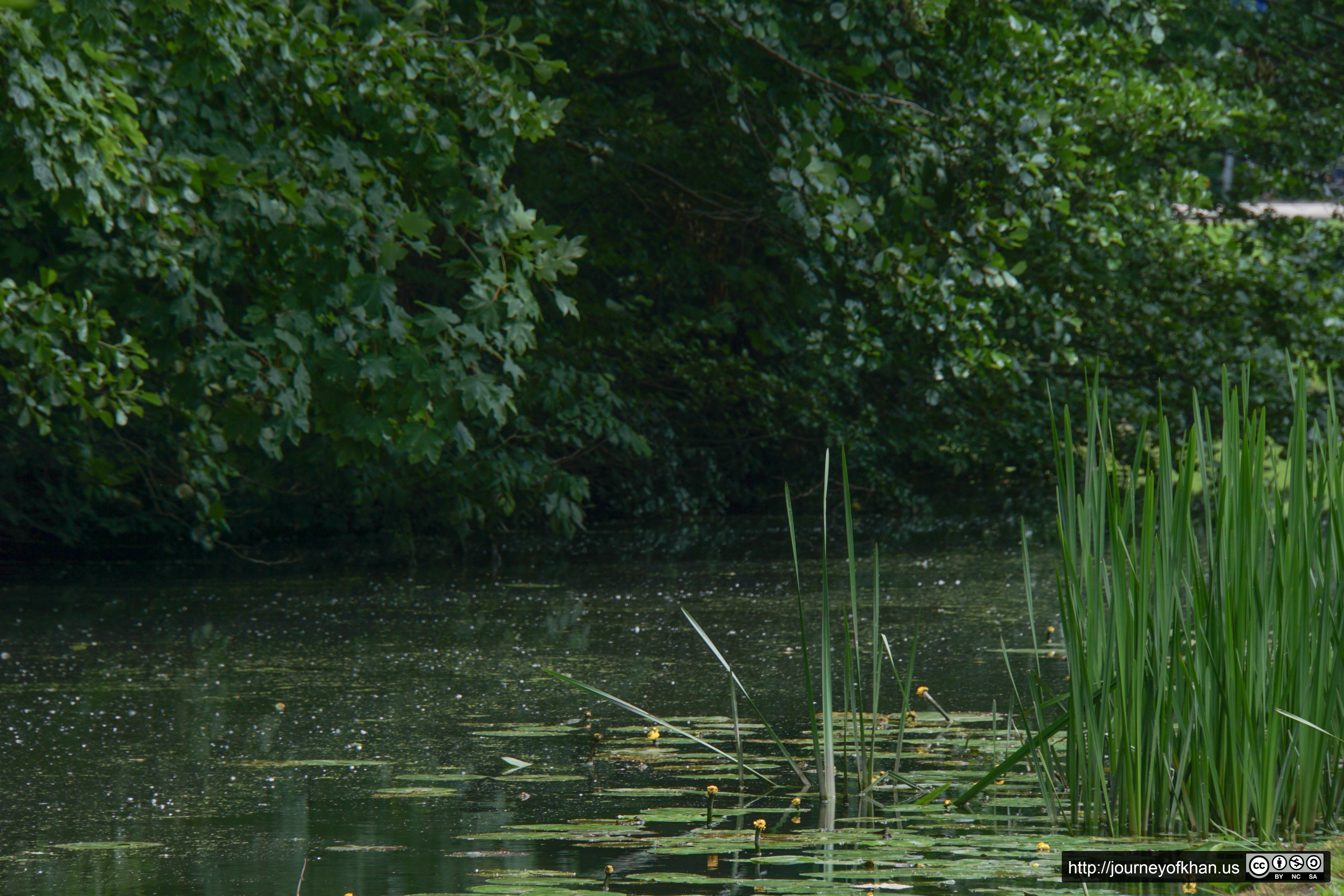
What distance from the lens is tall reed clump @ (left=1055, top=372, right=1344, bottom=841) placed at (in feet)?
9.03

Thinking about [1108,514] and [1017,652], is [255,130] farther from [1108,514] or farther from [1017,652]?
[1108,514]

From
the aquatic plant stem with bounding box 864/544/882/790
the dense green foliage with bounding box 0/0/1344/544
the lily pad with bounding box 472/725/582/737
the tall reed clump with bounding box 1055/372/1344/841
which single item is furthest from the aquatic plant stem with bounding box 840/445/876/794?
the dense green foliage with bounding box 0/0/1344/544

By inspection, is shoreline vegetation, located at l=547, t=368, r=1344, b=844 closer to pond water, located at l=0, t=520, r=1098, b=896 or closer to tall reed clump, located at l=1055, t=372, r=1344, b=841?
tall reed clump, located at l=1055, t=372, r=1344, b=841

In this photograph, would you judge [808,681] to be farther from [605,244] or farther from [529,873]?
[605,244]

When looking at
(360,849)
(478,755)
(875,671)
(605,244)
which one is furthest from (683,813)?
(605,244)

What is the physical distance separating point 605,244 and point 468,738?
629 cm

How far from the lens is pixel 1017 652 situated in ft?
17.4

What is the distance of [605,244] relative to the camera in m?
10.1

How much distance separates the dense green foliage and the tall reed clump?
Answer: 8.39 ft

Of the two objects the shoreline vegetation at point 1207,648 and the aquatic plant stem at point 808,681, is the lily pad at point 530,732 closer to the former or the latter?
the aquatic plant stem at point 808,681

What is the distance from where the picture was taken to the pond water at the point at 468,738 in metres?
2.82

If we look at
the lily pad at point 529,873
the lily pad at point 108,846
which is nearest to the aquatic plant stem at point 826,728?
the lily pad at point 529,873

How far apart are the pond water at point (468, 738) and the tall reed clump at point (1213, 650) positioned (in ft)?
0.71

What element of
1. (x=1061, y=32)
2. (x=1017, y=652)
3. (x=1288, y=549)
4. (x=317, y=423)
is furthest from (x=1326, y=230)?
(x=1288, y=549)
